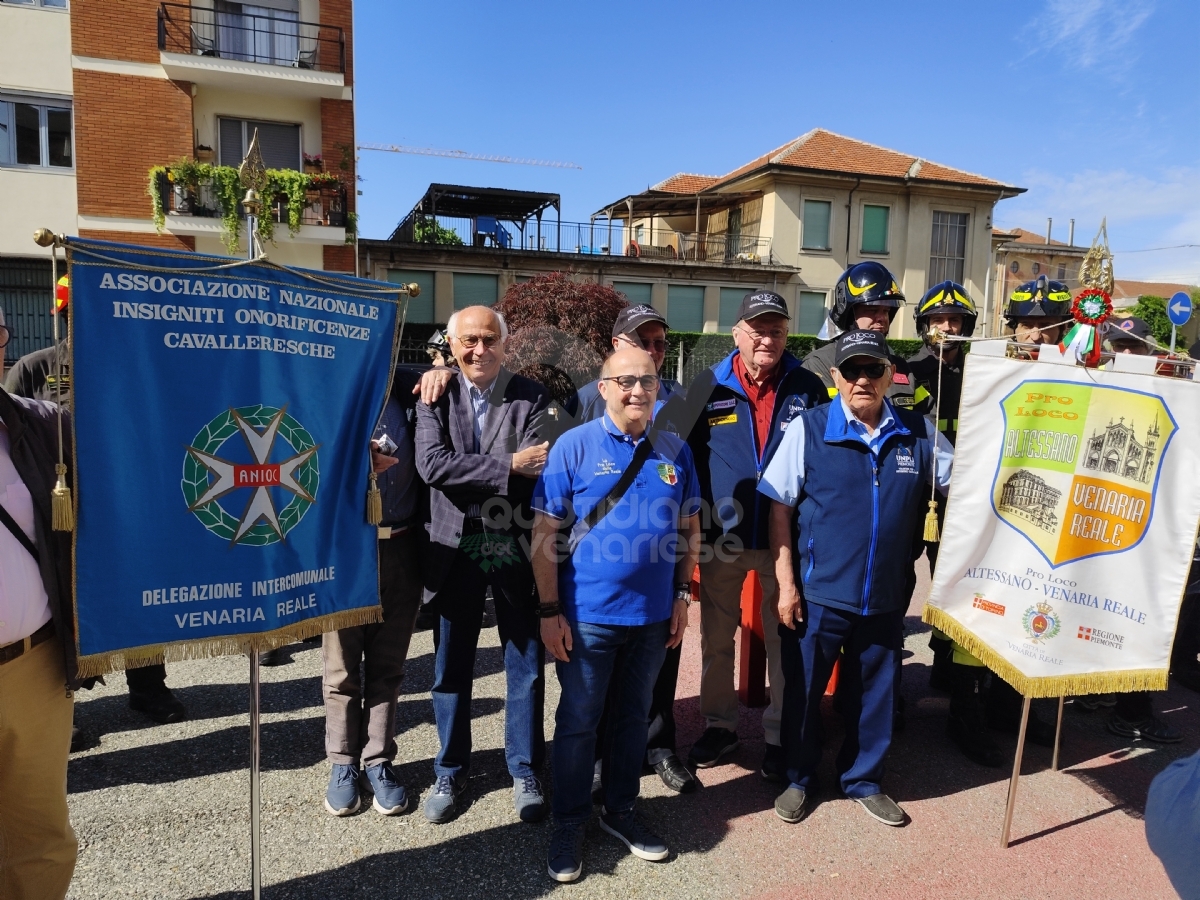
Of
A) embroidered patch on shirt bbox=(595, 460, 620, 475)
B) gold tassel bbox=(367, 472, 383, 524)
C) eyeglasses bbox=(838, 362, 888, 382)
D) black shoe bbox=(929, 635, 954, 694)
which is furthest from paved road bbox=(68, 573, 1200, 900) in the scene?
eyeglasses bbox=(838, 362, 888, 382)

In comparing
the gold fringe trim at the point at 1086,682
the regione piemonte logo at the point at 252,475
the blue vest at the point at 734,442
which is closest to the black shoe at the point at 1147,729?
the gold fringe trim at the point at 1086,682

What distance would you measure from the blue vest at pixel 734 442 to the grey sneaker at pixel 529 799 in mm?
1457

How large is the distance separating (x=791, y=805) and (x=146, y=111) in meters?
17.5

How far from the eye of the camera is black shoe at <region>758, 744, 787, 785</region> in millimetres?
3707

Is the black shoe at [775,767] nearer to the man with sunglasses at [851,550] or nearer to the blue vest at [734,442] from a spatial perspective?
the man with sunglasses at [851,550]

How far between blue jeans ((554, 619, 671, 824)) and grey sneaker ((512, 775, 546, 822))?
0.28 m

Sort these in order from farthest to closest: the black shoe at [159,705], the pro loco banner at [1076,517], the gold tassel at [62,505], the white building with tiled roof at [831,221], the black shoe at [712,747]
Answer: the white building with tiled roof at [831,221]
the black shoe at [159,705]
the black shoe at [712,747]
the pro loco banner at [1076,517]
the gold tassel at [62,505]

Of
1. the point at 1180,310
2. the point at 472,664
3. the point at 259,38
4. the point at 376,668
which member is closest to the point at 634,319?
the point at 472,664

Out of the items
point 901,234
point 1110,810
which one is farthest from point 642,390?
point 901,234

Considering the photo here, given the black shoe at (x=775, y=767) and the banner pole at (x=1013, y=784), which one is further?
the black shoe at (x=775, y=767)

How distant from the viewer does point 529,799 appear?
131 inches

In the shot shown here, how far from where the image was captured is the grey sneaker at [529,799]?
331 centimetres

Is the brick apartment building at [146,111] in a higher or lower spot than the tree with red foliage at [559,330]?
higher

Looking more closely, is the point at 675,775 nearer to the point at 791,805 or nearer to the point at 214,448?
the point at 791,805
